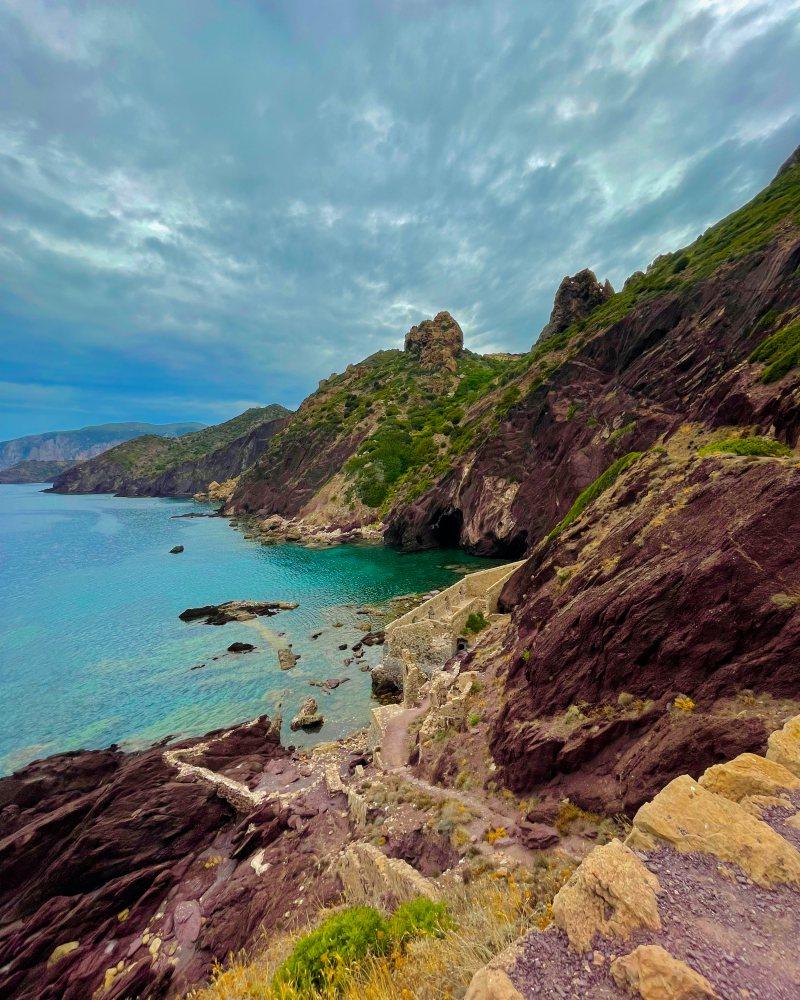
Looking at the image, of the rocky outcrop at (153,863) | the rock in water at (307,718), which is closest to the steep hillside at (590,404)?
the rocky outcrop at (153,863)

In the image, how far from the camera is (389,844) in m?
11.3

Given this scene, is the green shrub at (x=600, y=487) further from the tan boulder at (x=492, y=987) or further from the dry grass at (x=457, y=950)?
the tan boulder at (x=492, y=987)

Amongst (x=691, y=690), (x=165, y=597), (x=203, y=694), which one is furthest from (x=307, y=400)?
(x=691, y=690)

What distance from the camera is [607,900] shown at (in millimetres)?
4324

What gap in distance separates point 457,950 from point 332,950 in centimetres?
271

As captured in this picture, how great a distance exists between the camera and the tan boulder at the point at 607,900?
4121mm

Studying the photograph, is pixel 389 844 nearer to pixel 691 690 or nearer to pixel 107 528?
pixel 691 690

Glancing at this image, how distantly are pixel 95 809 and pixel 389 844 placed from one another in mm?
14154

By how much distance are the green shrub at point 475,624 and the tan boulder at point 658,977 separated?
21.4 m

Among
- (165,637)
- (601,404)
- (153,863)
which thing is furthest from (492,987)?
(601,404)

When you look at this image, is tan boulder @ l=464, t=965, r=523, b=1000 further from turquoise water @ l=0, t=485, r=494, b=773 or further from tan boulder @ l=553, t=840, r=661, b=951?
turquoise water @ l=0, t=485, r=494, b=773

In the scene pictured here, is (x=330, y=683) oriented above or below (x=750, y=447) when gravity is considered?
below

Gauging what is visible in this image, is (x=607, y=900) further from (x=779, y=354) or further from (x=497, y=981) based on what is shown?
(x=779, y=354)

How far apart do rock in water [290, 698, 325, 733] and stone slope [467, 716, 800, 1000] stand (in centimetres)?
2174
